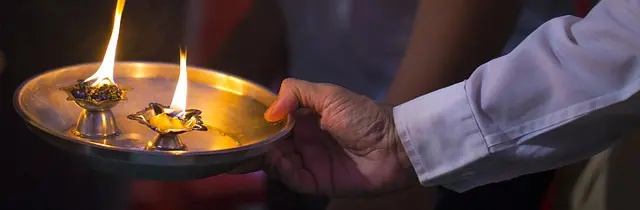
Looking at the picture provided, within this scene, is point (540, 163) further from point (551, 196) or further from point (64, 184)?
point (64, 184)

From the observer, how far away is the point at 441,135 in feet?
1.64

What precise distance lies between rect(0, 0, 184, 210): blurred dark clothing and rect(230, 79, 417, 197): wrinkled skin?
0.42 ft

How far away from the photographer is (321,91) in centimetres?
53

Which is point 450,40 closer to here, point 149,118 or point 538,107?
point 538,107

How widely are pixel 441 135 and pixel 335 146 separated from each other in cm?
11

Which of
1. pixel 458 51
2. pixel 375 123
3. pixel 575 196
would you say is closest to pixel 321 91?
pixel 375 123

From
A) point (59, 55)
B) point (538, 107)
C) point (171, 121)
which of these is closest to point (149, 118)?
point (171, 121)

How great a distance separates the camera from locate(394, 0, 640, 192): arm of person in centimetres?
45

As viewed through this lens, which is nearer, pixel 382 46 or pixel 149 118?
pixel 149 118

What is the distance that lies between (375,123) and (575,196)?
0.25 m

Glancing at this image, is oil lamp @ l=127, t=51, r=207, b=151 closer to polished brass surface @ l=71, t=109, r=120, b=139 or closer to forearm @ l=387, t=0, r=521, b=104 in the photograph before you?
polished brass surface @ l=71, t=109, r=120, b=139

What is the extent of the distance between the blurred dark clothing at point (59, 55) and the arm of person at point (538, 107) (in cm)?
22

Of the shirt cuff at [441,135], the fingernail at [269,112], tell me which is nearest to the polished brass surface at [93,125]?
the fingernail at [269,112]

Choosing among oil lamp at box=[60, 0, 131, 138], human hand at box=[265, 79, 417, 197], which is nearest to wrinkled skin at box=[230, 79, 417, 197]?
human hand at box=[265, 79, 417, 197]
